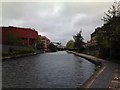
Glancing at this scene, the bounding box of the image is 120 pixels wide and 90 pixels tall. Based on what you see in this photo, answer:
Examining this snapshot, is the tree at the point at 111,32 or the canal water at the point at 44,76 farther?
the tree at the point at 111,32

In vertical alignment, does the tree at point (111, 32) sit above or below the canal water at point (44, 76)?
above

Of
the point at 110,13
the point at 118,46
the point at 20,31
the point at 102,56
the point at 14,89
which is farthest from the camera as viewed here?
the point at 20,31

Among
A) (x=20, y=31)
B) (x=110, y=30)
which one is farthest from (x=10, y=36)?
(x=110, y=30)

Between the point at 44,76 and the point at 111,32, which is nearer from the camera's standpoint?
the point at 44,76

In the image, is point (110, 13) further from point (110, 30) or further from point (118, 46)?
point (118, 46)

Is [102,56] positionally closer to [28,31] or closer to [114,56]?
[114,56]

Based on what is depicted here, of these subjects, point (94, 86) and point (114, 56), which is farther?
point (114, 56)

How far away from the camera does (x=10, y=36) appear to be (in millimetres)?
92375

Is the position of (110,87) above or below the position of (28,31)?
below

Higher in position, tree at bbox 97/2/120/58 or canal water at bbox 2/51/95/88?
tree at bbox 97/2/120/58

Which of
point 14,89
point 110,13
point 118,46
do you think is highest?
point 110,13

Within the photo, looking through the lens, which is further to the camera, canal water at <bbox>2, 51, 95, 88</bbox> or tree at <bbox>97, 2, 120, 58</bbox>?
tree at <bbox>97, 2, 120, 58</bbox>

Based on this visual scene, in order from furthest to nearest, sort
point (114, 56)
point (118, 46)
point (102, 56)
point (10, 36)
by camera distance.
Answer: point (10, 36)
point (102, 56)
point (114, 56)
point (118, 46)

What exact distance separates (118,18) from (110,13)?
3511 mm
